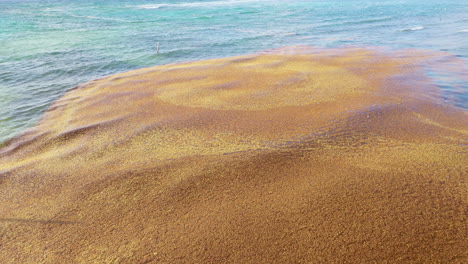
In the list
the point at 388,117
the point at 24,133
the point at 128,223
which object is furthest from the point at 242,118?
the point at 24,133

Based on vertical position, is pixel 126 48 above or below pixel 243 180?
above

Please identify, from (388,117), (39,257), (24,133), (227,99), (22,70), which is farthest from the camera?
(22,70)

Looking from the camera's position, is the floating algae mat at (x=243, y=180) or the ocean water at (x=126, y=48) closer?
the floating algae mat at (x=243, y=180)

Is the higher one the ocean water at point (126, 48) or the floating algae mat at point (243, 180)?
the ocean water at point (126, 48)

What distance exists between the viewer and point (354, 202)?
14.2 ft

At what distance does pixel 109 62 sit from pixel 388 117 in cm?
1448

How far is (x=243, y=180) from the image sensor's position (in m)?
5.02

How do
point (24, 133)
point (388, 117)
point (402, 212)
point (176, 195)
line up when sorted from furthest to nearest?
point (24, 133)
point (388, 117)
point (176, 195)
point (402, 212)

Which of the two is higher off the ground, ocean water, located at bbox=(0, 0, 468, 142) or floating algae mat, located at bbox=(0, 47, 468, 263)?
ocean water, located at bbox=(0, 0, 468, 142)

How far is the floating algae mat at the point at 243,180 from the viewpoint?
370cm

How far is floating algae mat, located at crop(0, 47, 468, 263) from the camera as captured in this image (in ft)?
12.1

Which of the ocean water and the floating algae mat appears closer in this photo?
the floating algae mat

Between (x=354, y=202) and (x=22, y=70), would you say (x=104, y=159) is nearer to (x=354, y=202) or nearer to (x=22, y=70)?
(x=354, y=202)

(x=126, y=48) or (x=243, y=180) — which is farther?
(x=126, y=48)
